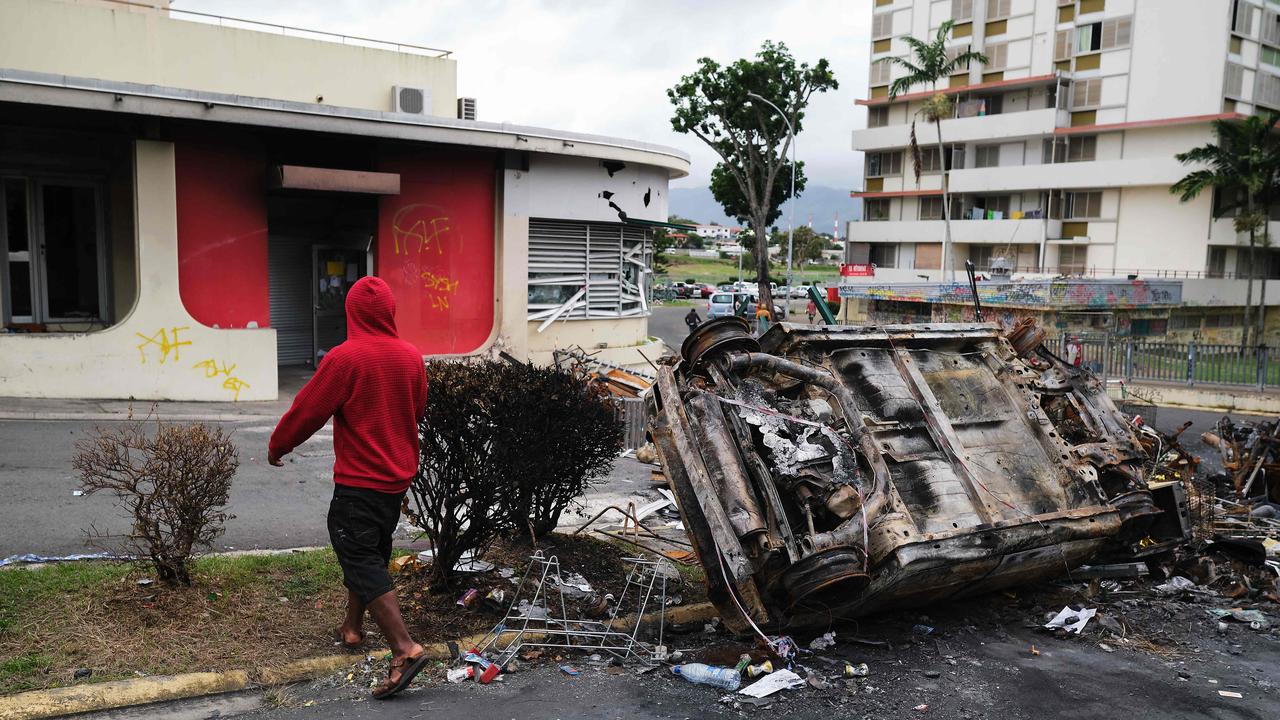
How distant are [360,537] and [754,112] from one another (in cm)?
4219

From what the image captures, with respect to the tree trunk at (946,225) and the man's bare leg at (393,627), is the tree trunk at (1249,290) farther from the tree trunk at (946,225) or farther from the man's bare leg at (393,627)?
the man's bare leg at (393,627)

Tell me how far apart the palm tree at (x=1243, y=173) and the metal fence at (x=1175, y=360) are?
23084mm

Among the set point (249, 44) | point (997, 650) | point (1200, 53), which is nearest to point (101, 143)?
point (249, 44)

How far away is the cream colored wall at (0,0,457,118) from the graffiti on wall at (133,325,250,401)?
6122 millimetres

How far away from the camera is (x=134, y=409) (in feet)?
41.0

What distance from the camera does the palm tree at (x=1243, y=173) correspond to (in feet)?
129

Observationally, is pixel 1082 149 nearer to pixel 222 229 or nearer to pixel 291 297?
pixel 291 297

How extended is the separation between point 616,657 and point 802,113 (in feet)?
140

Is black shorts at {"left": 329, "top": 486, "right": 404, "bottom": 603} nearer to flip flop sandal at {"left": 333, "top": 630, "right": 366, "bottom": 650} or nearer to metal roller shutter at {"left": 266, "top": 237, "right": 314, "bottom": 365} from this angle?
flip flop sandal at {"left": 333, "top": 630, "right": 366, "bottom": 650}

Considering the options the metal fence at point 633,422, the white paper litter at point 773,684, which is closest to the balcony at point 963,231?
the metal fence at point 633,422

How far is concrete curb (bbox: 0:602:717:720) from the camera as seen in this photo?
426 centimetres

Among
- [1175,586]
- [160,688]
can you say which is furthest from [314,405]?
[1175,586]

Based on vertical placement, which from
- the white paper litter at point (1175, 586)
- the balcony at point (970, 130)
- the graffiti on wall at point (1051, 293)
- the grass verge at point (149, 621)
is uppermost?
the balcony at point (970, 130)

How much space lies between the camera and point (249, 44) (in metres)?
17.9
